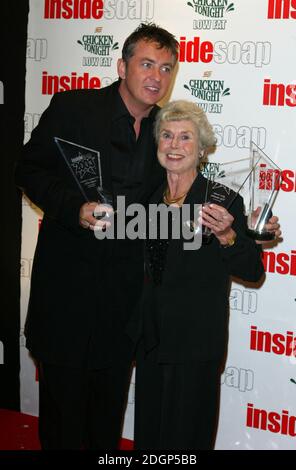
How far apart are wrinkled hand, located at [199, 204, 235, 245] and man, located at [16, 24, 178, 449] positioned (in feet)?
1.20

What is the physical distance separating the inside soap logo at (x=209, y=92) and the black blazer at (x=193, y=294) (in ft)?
3.04

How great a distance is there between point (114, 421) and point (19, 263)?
1.33 m

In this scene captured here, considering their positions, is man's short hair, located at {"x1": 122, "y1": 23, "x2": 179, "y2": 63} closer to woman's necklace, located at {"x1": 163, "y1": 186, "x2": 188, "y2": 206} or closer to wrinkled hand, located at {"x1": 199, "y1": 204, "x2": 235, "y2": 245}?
woman's necklace, located at {"x1": 163, "y1": 186, "x2": 188, "y2": 206}

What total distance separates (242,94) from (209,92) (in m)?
0.18

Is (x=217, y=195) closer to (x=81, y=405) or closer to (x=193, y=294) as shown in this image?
(x=193, y=294)

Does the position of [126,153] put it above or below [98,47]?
below

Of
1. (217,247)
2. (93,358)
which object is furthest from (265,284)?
(93,358)

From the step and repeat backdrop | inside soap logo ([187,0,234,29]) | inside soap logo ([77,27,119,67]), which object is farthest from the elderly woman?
inside soap logo ([77,27,119,67])

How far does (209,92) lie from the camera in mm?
3533


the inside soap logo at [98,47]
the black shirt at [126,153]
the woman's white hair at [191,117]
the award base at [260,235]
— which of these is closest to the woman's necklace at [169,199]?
the black shirt at [126,153]

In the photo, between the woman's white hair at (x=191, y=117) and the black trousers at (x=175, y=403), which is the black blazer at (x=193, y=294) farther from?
the woman's white hair at (x=191, y=117)

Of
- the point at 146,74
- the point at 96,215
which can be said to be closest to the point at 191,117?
the point at 146,74
